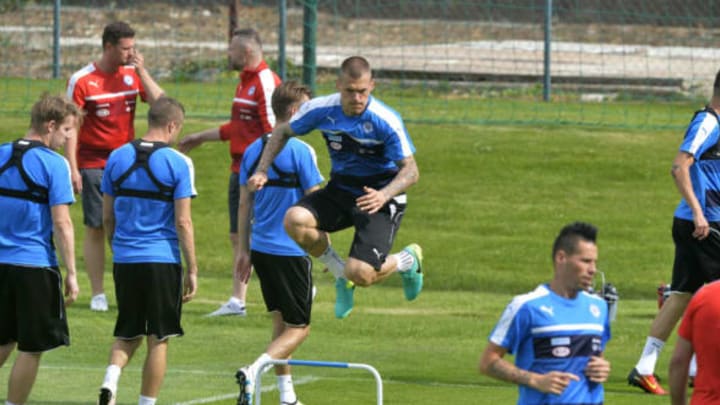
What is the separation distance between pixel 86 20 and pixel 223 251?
1105cm

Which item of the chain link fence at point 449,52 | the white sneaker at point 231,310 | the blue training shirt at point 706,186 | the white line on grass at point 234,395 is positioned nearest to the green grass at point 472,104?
the chain link fence at point 449,52

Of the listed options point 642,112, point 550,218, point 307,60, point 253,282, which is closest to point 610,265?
point 550,218

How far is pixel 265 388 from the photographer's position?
11508mm

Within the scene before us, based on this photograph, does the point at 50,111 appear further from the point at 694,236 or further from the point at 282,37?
the point at 282,37

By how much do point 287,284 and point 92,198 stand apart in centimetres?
440

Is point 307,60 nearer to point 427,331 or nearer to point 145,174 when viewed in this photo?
point 427,331

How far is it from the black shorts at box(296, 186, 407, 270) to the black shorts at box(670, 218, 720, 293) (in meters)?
2.20

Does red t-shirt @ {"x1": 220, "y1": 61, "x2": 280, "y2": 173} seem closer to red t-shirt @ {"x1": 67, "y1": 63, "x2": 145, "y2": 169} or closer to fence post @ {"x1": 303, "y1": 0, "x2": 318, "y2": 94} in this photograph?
red t-shirt @ {"x1": 67, "y1": 63, "x2": 145, "y2": 169}

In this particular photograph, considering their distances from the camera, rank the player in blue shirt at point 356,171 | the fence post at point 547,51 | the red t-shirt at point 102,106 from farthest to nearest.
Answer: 1. the fence post at point 547,51
2. the red t-shirt at point 102,106
3. the player in blue shirt at point 356,171

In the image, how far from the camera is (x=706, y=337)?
7023 millimetres

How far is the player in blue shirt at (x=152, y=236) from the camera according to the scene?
Answer: 9.72 meters

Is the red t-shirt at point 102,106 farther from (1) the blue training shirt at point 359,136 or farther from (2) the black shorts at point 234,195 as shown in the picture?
(1) the blue training shirt at point 359,136

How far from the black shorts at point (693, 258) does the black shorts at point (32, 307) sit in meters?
4.51

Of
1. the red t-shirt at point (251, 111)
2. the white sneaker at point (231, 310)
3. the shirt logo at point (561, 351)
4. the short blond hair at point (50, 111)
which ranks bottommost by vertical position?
the white sneaker at point (231, 310)
